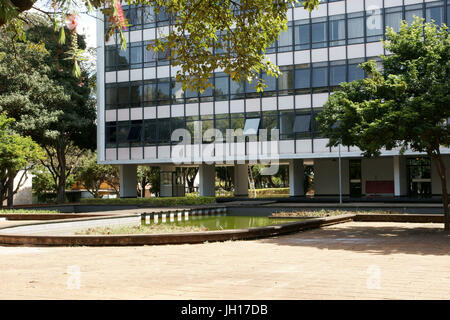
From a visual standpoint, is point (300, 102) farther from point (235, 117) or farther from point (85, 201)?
point (85, 201)

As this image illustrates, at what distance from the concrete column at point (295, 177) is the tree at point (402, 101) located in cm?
1953

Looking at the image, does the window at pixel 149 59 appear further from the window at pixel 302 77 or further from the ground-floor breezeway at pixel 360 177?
the window at pixel 302 77

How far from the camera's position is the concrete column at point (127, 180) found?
41344 mm

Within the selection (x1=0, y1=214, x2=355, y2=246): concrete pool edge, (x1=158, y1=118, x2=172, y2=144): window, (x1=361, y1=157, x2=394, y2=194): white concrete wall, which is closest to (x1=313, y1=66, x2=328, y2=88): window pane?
(x1=361, y1=157, x2=394, y2=194): white concrete wall

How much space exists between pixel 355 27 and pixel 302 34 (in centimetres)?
362

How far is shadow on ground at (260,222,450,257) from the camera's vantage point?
1111 cm

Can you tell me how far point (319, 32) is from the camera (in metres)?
34.4

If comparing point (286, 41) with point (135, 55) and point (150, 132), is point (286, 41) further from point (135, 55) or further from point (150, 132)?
point (150, 132)

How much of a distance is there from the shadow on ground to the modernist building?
55.5 feet

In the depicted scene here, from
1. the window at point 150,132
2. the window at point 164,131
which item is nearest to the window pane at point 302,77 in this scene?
the window at point 164,131

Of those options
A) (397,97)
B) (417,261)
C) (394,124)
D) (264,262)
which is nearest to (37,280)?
(264,262)

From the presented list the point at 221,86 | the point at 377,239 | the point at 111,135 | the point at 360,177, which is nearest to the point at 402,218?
the point at 377,239

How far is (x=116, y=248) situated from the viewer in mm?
11953

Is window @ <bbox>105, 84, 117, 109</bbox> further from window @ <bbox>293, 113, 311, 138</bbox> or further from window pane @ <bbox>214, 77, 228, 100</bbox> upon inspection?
window @ <bbox>293, 113, 311, 138</bbox>
